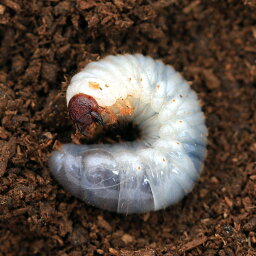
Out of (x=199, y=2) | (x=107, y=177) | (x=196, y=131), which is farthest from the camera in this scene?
(x=199, y=2)

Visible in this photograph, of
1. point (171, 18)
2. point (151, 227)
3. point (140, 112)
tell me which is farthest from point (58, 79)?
point (151, 227)

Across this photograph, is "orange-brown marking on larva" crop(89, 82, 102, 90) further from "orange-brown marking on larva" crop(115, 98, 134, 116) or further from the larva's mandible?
"orange-brown marking on larva" crop(115, 98, 134, 116)

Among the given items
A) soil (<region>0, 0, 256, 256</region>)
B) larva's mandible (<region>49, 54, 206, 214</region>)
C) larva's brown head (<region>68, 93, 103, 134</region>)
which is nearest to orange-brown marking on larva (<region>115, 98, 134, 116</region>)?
larva's mandible (<region>49, 54, 206, 214</region>)

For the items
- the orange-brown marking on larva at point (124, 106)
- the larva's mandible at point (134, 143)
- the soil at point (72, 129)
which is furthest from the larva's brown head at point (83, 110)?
the soil at point (72, 129)

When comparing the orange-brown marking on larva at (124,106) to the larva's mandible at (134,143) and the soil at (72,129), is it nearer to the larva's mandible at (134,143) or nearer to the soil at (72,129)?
the larva's mandible at (134,143)

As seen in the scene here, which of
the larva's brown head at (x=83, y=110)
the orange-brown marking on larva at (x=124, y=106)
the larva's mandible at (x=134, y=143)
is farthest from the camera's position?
the orange-brown marking on larva at (x=124, y=106)

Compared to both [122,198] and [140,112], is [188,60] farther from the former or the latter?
[122,198]
